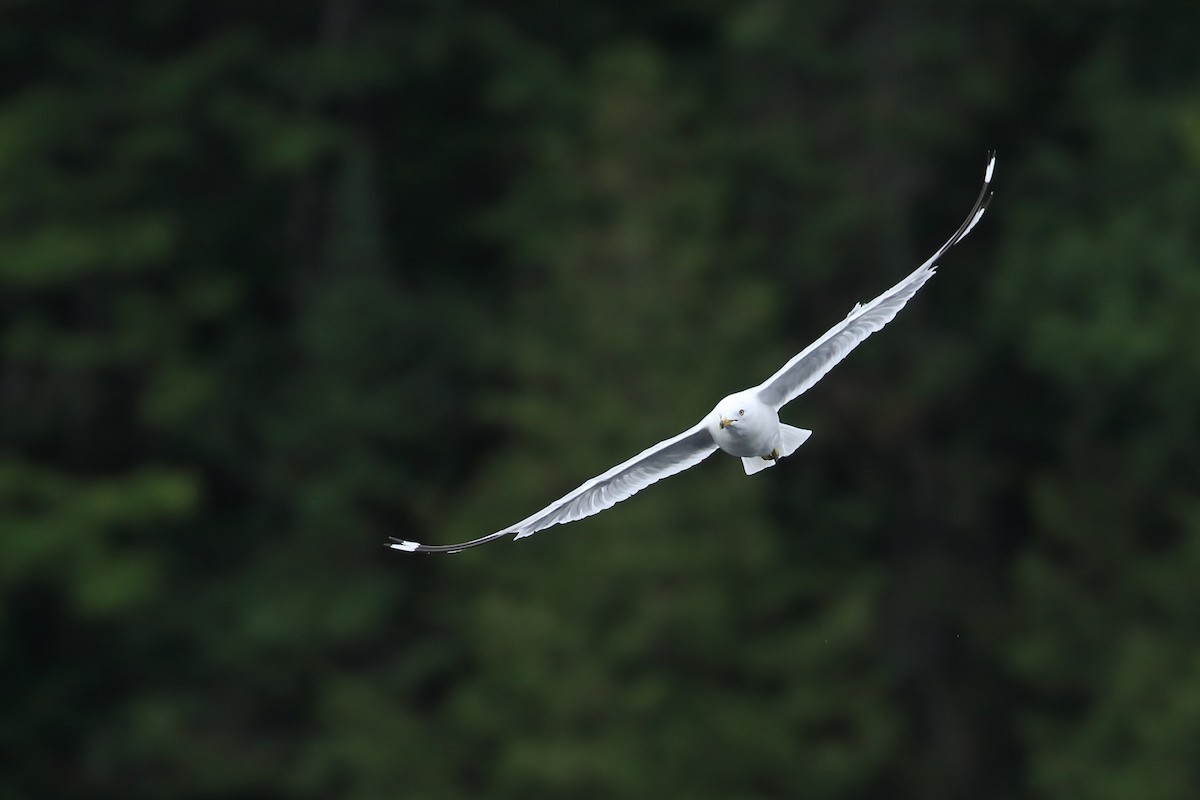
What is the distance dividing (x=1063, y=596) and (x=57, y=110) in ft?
32.9

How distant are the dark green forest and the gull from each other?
619cm

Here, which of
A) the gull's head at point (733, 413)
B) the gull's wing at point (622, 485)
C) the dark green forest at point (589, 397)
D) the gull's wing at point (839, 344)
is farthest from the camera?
the dark green forest at point (589, 397)

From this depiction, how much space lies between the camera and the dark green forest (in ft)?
56.6

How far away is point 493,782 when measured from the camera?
17703 mm

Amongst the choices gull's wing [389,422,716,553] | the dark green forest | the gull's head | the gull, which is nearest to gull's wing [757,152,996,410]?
the gull

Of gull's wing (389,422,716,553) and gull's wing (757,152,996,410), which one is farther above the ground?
gull's wing (757,152,996,410)

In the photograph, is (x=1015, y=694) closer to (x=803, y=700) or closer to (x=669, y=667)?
(x=803, y=700)

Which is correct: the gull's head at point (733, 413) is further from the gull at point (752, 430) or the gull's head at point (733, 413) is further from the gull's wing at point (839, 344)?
the gull's wing at point (839, 344)

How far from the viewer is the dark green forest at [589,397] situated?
56.6ft

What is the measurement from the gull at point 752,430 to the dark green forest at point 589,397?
20.3ft

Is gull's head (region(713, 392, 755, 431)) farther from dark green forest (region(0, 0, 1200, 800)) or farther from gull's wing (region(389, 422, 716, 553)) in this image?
dark green forest (region(0, 0, 1200, 800))

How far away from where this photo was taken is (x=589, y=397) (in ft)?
55.7

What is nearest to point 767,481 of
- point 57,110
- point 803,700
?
point 803,700

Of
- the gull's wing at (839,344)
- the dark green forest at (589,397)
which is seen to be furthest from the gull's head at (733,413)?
the dark green forest at (589,397)
